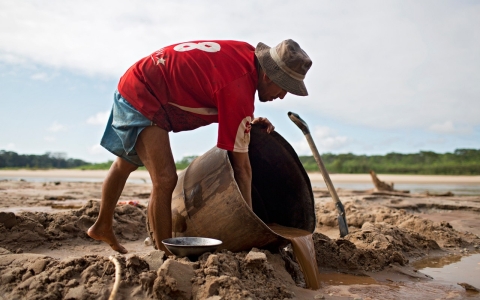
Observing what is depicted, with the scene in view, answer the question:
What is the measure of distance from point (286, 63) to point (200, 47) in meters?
0.56

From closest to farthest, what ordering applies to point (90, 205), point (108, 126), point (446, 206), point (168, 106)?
point (168, 106) < point (108, 126) < point (90, 205) < point (446, 206)

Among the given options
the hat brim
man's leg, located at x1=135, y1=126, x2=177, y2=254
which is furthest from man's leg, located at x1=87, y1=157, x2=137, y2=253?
the hat brim

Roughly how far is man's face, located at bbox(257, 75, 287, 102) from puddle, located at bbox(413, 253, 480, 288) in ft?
5.62

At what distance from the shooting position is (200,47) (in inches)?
108

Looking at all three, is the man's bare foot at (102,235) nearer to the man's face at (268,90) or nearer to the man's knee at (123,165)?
the man's knee at (123,165)

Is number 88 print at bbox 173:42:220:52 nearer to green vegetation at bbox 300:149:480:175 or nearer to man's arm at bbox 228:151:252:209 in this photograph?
man's arm at bbox 228:151:252:209

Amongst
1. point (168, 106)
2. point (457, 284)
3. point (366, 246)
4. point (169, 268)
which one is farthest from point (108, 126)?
point (457, 284)

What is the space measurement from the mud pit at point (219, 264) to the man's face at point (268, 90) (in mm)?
988

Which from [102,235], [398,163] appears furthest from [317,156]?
[398,163]

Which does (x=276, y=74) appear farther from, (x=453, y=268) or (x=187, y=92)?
(x=453, y=268)

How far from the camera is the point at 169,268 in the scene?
2.05 meters

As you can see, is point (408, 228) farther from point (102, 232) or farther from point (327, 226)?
point (102, 232)

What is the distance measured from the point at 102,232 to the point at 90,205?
4.17 feet

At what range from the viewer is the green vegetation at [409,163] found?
21844 millimetres
